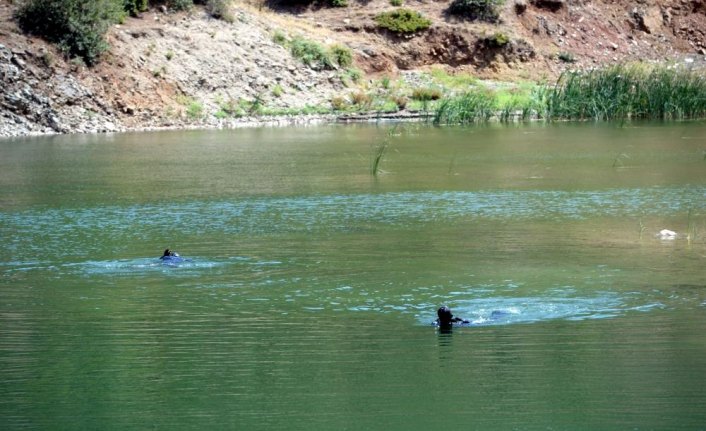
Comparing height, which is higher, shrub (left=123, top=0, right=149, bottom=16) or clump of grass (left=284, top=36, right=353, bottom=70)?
shrub (left=123, top=0, right=149, bottom=16)

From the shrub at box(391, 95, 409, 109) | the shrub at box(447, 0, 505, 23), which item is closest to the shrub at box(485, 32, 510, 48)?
the shrub at box(447, 0, 505, 23)

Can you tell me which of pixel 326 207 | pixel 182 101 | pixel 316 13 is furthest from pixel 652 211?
pixel 316 13

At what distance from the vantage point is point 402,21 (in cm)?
6106

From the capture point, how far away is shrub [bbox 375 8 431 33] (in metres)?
60.7

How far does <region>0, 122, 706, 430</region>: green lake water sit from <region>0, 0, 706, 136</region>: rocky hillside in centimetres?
1621

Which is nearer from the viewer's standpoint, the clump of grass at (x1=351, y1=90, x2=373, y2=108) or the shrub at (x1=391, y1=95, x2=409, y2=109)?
the shrub at (x1=391, y1=95, x2=409, y2=109)

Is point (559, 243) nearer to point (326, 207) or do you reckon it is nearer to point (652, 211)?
point (652, 211)

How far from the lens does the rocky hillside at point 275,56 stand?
47.2 metres

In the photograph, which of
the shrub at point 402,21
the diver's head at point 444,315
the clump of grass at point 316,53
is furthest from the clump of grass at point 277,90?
the diver's head at point 444,315

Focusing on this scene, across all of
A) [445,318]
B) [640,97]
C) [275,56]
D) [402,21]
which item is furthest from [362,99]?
[445,318]

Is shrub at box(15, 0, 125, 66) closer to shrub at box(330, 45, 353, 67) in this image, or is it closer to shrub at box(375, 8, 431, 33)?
shrub at box(330, 45, 353, 67)

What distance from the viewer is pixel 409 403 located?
11.2 m

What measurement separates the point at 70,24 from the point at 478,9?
22.3m

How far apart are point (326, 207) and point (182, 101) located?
87.5 ft
